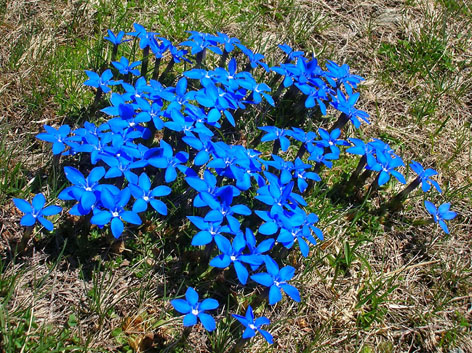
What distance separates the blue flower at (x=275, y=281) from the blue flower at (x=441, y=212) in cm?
136

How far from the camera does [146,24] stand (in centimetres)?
469

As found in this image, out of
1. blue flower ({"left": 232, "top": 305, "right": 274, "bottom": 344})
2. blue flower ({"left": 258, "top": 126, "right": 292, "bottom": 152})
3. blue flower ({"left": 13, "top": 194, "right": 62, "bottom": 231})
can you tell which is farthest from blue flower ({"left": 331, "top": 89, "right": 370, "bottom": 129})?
blue flower ({"left": 13, "top": 194, "right": 62, "bottom": 231})

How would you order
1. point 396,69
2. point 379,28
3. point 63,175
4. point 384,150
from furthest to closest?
point 379,28, point 396,69, point 384,150, point 63,175

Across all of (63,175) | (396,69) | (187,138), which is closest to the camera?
(187,138)

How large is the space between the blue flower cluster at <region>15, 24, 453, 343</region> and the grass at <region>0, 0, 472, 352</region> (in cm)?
26

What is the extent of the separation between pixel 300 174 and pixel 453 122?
6.88 ft

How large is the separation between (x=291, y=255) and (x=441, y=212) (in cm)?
121

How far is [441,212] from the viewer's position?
12.2 feet

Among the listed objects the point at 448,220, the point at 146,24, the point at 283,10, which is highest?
the point at 283,10

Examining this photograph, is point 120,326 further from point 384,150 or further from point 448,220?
point 448,220

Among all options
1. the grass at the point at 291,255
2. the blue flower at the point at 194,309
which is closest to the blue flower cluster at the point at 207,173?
the blue flower at the point at 194,309

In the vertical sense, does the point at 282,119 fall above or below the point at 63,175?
above

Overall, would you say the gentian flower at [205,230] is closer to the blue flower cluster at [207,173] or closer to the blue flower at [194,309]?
the blue flower cluster at [207,173]

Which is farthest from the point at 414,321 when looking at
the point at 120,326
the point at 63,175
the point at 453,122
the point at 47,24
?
the point at 47,24
